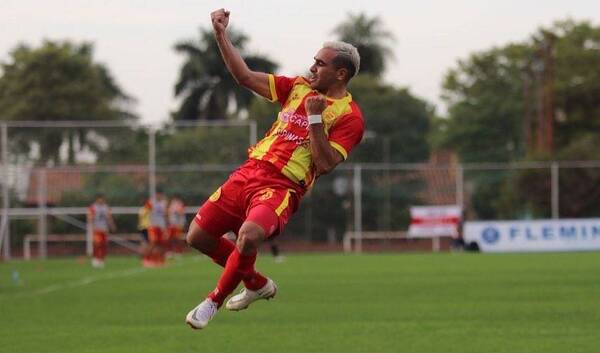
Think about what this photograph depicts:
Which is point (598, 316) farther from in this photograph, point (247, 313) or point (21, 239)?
point (21, 239)

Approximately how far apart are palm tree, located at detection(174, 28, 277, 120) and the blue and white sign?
53444mm

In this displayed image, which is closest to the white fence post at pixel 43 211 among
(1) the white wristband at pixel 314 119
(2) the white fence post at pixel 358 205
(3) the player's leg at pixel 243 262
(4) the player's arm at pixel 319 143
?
(2) the white fence post at pixel 358 205

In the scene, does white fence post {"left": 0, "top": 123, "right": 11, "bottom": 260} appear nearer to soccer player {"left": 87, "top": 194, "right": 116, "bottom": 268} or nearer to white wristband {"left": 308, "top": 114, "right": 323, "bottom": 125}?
soccer player {"left": 87, "top": 194, "right": 116, "bottom": 268}

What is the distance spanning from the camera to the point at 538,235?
4994 centimetres

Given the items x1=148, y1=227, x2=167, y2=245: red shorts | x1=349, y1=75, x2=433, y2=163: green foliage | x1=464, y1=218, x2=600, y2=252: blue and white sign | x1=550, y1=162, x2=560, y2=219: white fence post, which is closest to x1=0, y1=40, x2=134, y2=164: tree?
x1=349, y1=75, x2=433, y2=163: green foliage

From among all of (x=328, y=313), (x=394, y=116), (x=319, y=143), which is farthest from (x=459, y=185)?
(x=319, y=143)

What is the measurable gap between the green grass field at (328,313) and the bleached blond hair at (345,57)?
3905 millimetres

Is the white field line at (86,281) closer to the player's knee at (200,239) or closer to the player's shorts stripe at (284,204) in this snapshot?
the player's knee at (200,239)

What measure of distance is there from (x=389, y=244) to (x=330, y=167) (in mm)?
44826

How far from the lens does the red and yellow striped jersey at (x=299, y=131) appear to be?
10.9 m

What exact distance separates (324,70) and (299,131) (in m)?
0.49

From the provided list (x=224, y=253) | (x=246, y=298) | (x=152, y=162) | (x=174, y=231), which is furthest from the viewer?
(x=152, y=162)

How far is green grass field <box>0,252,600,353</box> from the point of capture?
14828 mm

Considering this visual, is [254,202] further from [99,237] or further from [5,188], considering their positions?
[5,188]
